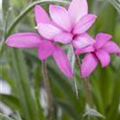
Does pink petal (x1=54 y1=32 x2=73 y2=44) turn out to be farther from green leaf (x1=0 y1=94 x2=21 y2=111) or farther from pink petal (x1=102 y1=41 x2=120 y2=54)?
green leaf (x1=0 y1=94 x2=21 y2=111)

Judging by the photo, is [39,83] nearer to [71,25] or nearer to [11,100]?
[11,100]

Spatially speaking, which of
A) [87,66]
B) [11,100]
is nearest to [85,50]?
[87,66]

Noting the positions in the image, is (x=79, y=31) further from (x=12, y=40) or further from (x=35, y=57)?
(x=35, y=57)

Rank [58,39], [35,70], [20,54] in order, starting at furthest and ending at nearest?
[35,70] < [20,54] < [58,39]

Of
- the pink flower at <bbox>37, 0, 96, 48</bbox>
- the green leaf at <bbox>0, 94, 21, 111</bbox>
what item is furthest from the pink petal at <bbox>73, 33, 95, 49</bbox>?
the green leaf at <bbox>0, 94, 21, 111</bbox>

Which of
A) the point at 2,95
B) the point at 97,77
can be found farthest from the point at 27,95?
the point at 97,77

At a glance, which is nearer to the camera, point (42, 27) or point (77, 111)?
point (42, 27)

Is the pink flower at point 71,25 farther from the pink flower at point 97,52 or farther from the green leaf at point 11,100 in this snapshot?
the green leaf at point 11,100
